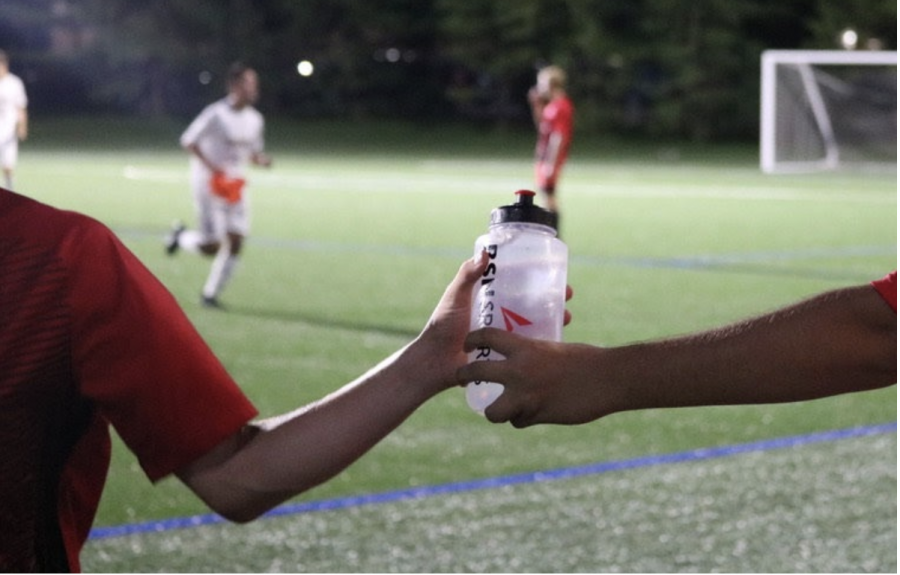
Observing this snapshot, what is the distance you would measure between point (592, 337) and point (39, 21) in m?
50.4

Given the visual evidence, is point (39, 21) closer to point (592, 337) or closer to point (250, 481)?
point (592, 337)

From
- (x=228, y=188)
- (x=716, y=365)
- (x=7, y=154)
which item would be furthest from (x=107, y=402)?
(x=7, y=154)

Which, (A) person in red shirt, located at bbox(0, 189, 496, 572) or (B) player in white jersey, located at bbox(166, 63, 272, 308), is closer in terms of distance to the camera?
(A) person in red shirt, located at bbox(0, 189, 496, 572)

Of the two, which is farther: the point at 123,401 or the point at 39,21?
the point at 39,21

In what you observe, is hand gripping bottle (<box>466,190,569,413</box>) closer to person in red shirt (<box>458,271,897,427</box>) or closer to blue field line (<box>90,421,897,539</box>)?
person in red shirt (<box>458,271,897,427</box>)

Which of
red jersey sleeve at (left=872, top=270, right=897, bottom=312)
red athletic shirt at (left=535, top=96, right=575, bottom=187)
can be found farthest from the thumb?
red athletic shirt at (left=535, top=96, right=575, bottom=187)

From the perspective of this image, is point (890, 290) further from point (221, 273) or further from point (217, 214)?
point (217, 214)

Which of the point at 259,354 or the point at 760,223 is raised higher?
the point at 259,354

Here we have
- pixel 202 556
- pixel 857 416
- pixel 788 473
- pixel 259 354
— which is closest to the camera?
pixel 202 556

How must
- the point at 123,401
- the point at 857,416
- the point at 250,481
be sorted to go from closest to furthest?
the point at 123,401 < the point at 250,481 < the point at 857,416

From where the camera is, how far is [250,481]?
8.17 ft

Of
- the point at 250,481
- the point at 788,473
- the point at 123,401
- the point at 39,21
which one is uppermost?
the point at 123,401

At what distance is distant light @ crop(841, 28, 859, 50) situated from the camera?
49625 mm

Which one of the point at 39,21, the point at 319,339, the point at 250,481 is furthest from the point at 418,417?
the point at 39,21
